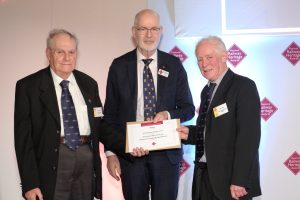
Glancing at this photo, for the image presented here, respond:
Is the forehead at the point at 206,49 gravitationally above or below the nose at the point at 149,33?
below

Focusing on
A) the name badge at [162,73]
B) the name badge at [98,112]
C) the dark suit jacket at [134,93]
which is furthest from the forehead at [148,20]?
the name badge at [98,112]

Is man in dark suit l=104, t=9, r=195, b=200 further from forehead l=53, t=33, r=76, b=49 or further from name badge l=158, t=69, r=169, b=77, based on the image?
forehead l=53, t=33, r=76, b=49

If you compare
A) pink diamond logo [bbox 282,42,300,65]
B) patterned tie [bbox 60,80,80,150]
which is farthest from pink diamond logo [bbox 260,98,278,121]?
patterned tie [bbox 60,80,80,150]

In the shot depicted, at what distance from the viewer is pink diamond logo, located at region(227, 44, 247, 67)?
362cm

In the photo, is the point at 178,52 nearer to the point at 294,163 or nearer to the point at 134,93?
the point at 134,93

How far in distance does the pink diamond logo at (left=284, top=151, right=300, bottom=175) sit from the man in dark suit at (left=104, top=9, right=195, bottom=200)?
1.30 meters

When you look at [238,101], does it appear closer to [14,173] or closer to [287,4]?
[287,4]

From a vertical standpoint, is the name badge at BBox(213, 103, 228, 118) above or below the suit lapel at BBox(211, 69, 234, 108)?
below

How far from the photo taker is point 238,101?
2.35m

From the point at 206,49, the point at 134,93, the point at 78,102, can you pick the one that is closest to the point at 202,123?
the point at 206,49

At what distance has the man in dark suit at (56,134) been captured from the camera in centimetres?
247

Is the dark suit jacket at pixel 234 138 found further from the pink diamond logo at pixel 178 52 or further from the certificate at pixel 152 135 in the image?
the pink diamond logo at pixel 178 52

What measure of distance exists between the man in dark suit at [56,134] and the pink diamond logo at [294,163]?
6.34ft

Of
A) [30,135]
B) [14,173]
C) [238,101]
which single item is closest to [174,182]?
[238,101]
